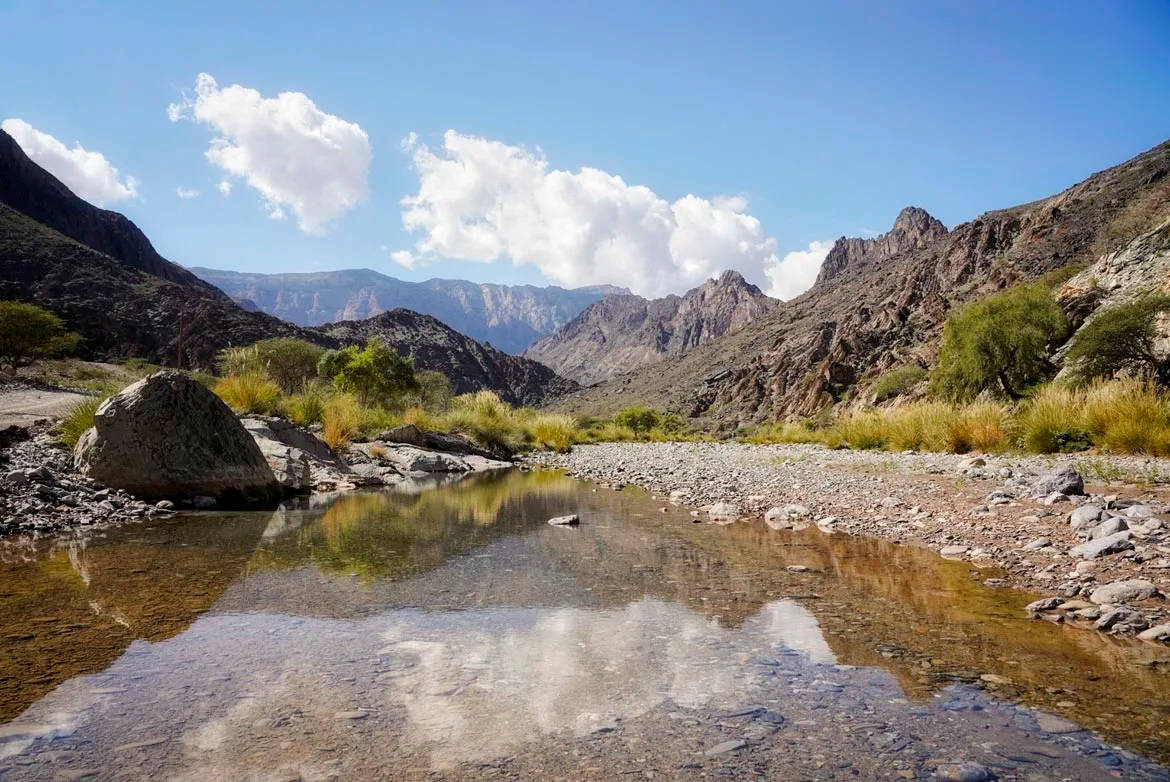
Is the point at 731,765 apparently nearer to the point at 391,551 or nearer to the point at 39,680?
the point at 39,680

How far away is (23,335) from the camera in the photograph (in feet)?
121

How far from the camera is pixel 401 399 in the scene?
3900 cm

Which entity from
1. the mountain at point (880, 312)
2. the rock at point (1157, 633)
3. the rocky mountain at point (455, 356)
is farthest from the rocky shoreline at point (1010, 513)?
the rocky mountain at point (455, 356)

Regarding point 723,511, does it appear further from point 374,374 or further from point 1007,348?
point 374,374

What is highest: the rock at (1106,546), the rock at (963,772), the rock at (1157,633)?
the rock at (1106,546)

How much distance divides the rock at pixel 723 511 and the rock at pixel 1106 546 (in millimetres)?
3950

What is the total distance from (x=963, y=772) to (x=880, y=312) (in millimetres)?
79352

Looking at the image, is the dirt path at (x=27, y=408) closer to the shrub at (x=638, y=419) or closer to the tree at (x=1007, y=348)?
the tree at (x=1007, y=348)

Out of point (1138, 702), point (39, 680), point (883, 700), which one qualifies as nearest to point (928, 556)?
point (1138, 702)

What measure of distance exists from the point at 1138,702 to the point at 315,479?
12306 mm

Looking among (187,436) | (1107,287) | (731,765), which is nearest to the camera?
(731,765)

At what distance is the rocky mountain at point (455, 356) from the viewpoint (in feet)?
360

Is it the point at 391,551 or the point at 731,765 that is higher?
the point at 731,765

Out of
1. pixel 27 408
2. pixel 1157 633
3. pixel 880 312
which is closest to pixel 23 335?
pixel 27 408
